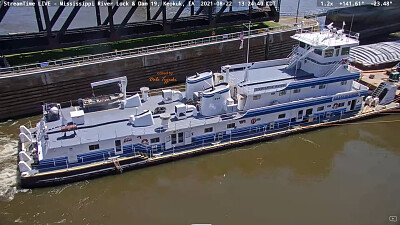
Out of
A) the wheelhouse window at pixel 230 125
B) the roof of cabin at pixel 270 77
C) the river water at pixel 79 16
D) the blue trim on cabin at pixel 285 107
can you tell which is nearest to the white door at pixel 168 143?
the wheelhouse window at pixel 230 125

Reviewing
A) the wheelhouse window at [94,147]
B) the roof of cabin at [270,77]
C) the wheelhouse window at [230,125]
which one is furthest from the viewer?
the roof of cabin at [270,77]

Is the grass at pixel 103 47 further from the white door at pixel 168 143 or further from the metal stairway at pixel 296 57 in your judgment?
the white door at pixel 168 143

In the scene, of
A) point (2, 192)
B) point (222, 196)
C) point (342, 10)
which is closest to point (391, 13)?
point (342, 10)

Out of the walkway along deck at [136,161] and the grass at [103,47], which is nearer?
the walkway along deck at [136,161]

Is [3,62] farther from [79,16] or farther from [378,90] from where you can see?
[79,16]

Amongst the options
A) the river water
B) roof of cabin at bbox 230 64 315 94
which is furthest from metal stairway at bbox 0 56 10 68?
the river water

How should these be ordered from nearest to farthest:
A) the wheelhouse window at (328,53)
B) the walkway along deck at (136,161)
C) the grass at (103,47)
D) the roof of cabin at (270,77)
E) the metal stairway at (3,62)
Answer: the walkway along deck at (136,161) < the roof of cabin at (270,77) < the wheelhouse window at (328,53) < the metal stairway at (3,62) < the grass at (103,47)
